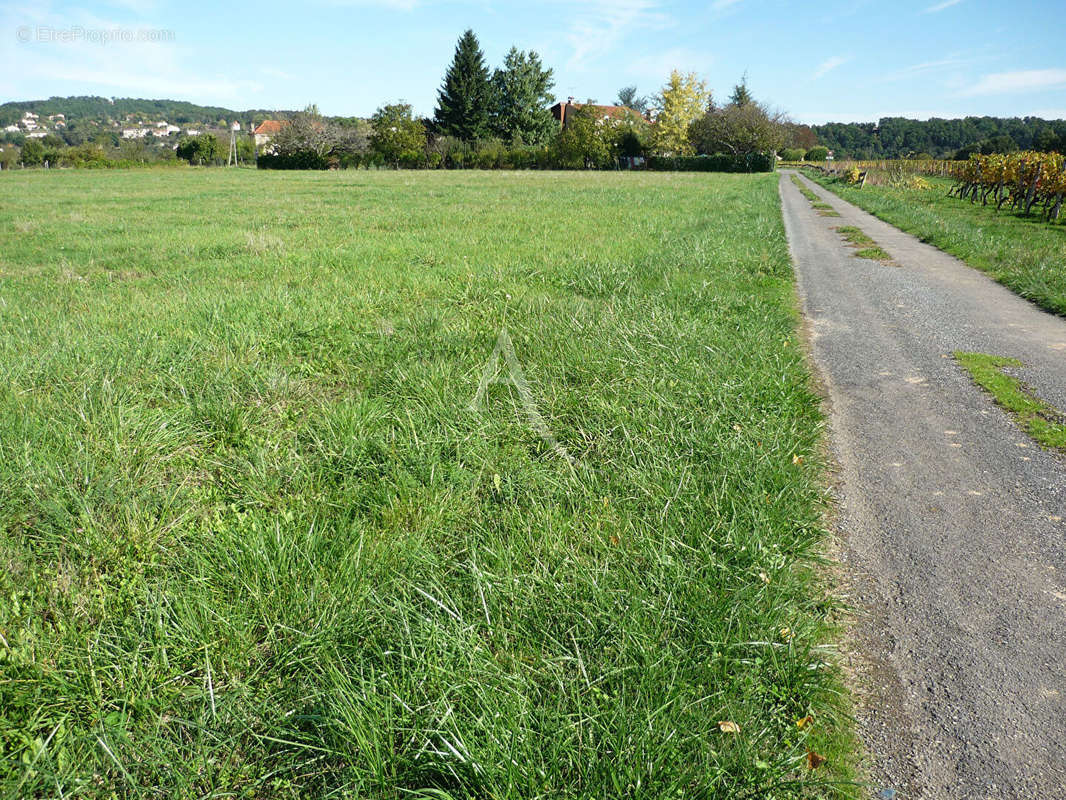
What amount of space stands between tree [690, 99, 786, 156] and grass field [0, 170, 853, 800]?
2974 inches

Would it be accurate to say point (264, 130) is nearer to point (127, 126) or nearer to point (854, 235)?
point (127, 126)

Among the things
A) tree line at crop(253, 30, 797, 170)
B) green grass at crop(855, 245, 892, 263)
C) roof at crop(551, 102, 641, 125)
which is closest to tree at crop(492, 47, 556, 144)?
tree line at crop(253, 30, 797, 170)

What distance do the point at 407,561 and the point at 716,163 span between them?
75.6 meters

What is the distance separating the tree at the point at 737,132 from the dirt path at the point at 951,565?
74.1 m

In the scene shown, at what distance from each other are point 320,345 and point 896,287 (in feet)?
26.4

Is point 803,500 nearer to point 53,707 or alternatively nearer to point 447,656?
point 447,656

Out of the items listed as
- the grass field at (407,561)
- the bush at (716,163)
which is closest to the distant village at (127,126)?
the bush at (716,163)

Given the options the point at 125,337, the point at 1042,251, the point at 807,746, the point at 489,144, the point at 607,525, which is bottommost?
the point at 807,746

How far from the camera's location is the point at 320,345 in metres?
5.27

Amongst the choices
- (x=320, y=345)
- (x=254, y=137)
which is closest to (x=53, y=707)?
(x=320, y=345)

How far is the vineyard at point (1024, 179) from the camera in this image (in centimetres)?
1805

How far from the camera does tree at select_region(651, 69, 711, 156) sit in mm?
73875

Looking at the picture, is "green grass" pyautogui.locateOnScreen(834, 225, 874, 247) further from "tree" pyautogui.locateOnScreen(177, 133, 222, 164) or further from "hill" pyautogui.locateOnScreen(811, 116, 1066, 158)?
"hill" pyautogui.locateOnScreen(811, 116, 1066, 158)

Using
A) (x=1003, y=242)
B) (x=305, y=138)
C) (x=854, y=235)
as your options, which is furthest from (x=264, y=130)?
(x=1003, y=242)
